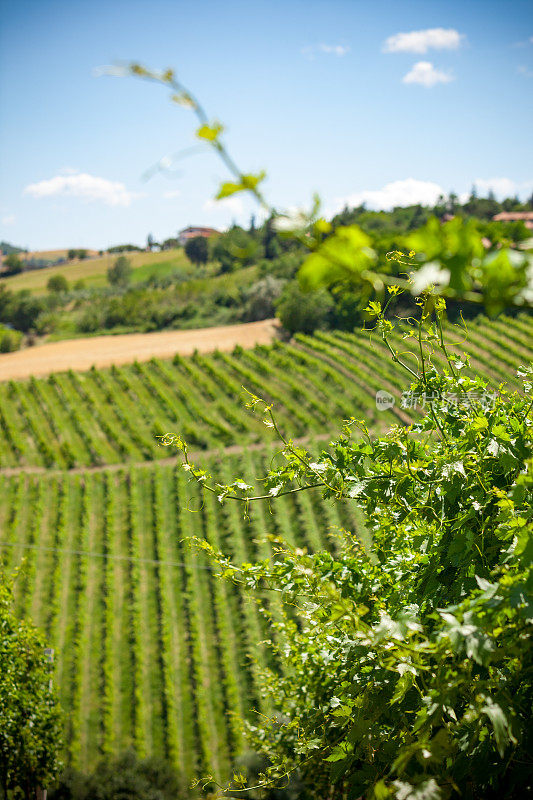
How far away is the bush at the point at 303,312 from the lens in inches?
1437

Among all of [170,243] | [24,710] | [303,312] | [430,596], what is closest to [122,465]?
[24,710]

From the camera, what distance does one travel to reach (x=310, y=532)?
16125 millimetres

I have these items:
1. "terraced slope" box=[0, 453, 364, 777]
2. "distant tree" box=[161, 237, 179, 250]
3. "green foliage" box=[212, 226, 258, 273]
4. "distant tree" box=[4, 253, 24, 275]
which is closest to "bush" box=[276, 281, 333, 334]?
"terraced slope" box=[0, 453, 364, 777]

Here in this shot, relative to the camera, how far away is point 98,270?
3093 inches

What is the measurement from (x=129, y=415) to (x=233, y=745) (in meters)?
16.6

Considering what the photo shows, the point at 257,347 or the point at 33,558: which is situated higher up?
the point at 257,347

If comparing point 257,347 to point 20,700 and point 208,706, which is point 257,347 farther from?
point 20,700

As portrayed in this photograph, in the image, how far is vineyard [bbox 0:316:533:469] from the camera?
2317 centimetres

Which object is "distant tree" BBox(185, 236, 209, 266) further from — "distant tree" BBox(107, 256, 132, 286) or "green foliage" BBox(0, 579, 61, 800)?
"green foliage" BBox(0, 579, 61, 800)

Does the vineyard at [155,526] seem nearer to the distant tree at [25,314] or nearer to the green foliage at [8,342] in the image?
the green foliage at [8,342]

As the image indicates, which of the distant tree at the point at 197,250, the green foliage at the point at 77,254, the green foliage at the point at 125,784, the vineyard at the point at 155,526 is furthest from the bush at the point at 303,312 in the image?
the green foliage at the point at 77,254

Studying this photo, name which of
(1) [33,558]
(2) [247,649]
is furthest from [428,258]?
(1) [33,558]

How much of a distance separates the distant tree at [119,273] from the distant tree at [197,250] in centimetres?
832

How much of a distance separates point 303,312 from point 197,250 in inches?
1597
